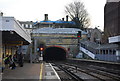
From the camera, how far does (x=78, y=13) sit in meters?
75.1

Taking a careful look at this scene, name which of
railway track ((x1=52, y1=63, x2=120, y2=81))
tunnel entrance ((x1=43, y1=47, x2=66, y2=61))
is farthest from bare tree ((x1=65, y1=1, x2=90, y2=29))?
railway track ((x1=52, y1=63, x2=120, y2=81))

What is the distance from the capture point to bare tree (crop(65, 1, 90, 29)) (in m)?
75.3

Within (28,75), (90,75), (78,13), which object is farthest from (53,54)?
(28,75)

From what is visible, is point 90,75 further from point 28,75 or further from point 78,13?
point 78,13

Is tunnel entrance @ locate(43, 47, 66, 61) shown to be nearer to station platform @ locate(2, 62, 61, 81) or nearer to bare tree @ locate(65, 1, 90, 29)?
bare tree @ locate(65, 1, 90, 29)

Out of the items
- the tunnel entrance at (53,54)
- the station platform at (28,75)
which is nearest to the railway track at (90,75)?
the station platform at (28,75)

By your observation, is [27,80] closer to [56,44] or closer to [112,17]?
[56,44]

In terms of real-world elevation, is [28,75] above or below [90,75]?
above

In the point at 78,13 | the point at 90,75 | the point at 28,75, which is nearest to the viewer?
the point at 28,75

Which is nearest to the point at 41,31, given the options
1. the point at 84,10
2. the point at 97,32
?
the point at 84,10

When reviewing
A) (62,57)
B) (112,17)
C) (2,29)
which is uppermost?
(112,17)

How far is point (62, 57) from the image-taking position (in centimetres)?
7306

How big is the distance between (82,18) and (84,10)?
2.52m

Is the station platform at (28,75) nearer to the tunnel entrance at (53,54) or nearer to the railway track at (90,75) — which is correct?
the railway track at (90,75)
